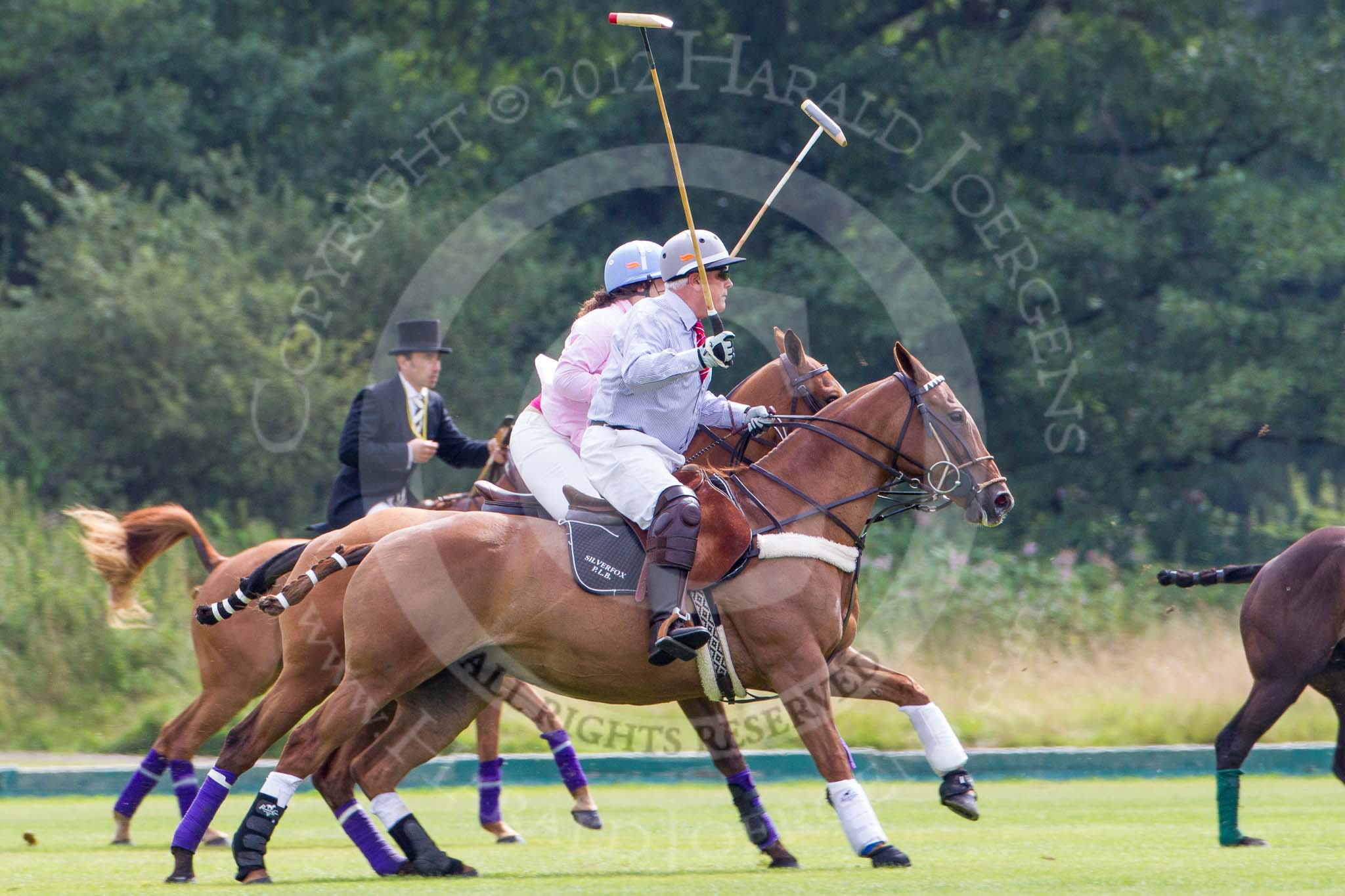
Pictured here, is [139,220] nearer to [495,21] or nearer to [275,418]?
[275,418]

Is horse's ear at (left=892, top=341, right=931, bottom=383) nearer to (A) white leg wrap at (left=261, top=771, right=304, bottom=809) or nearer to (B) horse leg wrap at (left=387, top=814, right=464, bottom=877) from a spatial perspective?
(B) horse leg wrap at (left=387, top=814, right=464, bottom=877)

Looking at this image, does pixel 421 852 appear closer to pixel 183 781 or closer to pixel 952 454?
pixel 183 781

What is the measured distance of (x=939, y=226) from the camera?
20016mm

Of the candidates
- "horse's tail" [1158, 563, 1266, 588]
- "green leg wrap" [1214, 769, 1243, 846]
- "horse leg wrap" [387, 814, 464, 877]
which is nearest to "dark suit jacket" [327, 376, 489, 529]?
"horse leg wrap" [387, 814, 464, 877]

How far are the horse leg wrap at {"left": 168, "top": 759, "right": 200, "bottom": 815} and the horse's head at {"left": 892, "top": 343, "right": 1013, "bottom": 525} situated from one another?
3965 mm

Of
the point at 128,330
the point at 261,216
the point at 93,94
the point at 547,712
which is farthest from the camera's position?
the point at 93,94

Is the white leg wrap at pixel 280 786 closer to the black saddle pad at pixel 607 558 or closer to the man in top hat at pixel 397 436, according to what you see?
the black saddle pad at pixel 607 558

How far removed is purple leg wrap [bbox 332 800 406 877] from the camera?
686cm

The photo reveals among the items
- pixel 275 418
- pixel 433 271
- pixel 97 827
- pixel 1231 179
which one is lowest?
pixel 97 827

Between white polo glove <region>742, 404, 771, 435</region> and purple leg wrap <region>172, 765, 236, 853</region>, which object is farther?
white polo glove <region>742, 404, 771, 435</region>

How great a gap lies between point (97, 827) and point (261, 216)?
12.4 meters

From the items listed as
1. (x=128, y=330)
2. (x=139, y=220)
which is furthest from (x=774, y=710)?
(x=139, y=220)

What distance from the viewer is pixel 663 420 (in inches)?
262

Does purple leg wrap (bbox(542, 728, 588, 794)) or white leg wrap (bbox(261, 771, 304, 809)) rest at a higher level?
white leg wrap (bbox(261, 771, 304, 809))
